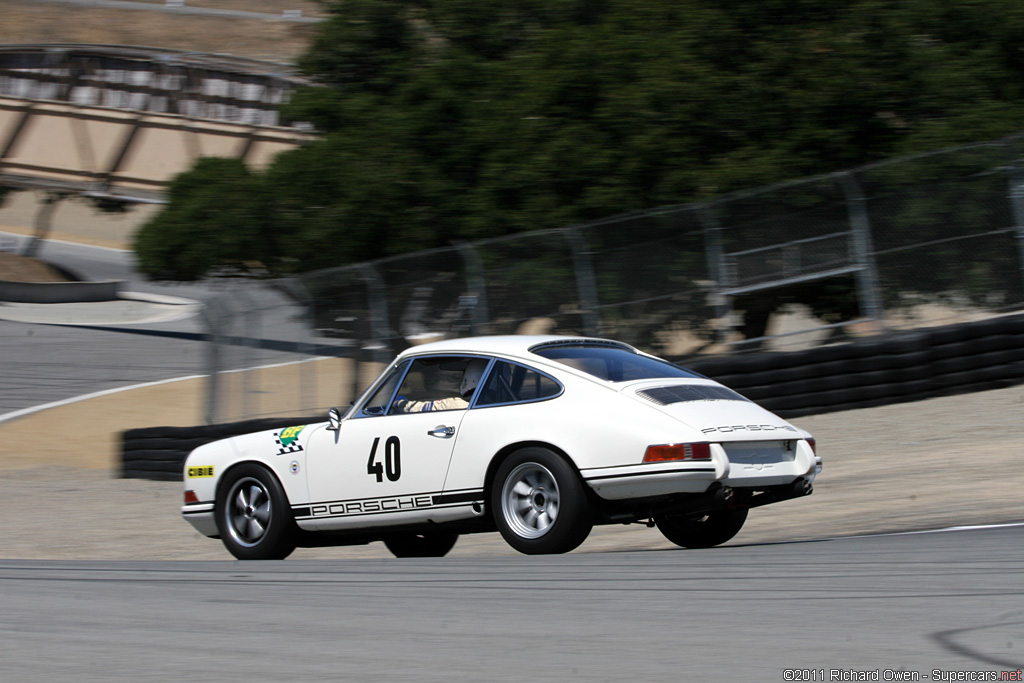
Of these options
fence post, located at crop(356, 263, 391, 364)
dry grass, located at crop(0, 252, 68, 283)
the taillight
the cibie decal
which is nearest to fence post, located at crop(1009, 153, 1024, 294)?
fence post, located at crop(356, 263, 391, 364)

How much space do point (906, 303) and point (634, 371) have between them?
5.89m

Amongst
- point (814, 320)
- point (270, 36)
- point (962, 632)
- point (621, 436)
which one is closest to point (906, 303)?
point (814, 320)

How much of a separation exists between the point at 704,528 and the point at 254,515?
2.94m

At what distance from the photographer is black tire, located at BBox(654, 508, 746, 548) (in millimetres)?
7547

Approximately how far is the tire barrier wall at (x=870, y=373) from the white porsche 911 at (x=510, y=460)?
178 inches

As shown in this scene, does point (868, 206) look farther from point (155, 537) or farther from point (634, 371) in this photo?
point (155, 537)

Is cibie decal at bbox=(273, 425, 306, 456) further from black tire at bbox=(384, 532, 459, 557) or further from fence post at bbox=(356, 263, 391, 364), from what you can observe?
fence post at bbox=(356, 263, 391, 364)

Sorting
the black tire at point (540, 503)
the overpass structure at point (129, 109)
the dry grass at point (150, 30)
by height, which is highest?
the dry grass at point (150, 30)

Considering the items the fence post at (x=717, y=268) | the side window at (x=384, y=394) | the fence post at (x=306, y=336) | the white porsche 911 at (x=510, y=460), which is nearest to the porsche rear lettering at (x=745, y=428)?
the white porsche 911 at (x=510, y=460)

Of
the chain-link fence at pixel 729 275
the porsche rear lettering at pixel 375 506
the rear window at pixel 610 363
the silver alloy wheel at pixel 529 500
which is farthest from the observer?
the chain-link fence at pixel 729 275

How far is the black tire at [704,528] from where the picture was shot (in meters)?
7.55

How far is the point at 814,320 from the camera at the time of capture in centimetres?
1234

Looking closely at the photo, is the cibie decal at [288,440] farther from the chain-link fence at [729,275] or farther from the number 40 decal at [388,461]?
the chain-link fence at [729,275]

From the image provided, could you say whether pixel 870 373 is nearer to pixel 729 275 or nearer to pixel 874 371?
pixel 874 371
